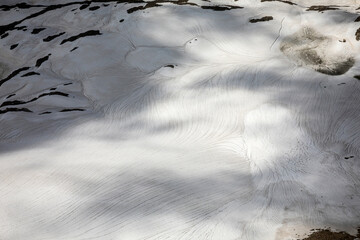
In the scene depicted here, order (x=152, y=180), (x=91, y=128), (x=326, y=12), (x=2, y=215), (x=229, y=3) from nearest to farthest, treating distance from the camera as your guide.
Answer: (x=2, y=215), (x=152, y=180), (x=91, y=128), (x=326, y=12), (x=229, y=3)

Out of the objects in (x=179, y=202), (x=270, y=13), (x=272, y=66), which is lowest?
(x=179, y=202)

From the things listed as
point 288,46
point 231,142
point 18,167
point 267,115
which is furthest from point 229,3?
point 18,167

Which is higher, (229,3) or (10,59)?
(229,3)

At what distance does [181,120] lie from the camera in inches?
153

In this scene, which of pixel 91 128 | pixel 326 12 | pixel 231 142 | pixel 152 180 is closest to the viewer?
pixel 152 180

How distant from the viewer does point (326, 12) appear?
4.87 m

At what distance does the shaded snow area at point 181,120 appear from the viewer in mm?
2875

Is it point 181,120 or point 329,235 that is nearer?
point 329,235

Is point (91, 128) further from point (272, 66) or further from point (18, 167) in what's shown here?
point (272, 66)

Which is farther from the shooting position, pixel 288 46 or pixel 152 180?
pixel 288 46

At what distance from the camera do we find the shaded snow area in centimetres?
288

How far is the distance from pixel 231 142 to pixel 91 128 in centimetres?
139

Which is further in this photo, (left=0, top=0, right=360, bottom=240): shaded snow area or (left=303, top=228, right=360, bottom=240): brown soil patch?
(left=0, top=0, right=360, bottom=240): shaded snow area

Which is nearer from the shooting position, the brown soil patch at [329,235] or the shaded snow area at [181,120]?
the brown soil patch at [329,235]
